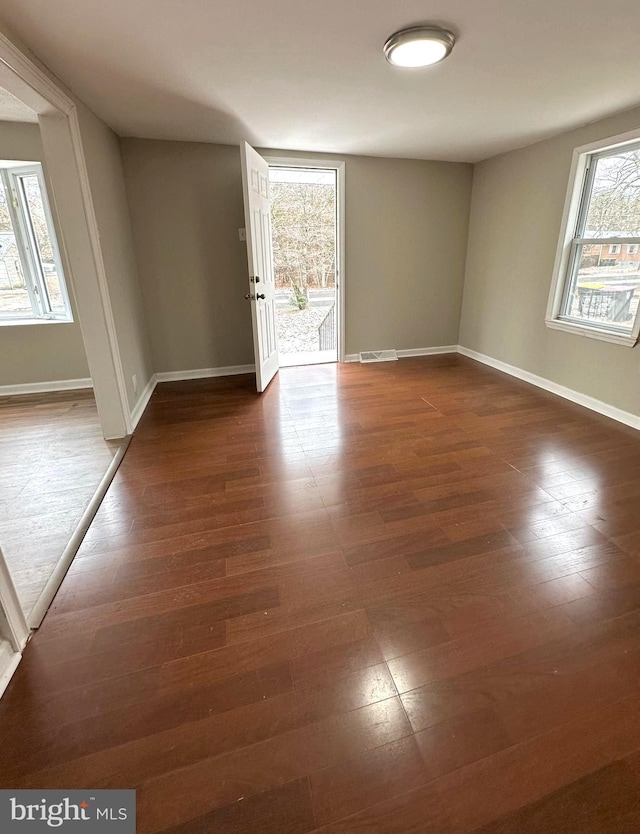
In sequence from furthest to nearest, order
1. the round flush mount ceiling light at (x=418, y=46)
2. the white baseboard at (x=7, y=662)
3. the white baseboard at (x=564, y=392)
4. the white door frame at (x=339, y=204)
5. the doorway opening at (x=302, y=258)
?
1. the doorway opening at (x=302, y=258)
2. the white door frame at (x=339, y=204)
3. the white baseboard at (x=564, y=392)
4. the round flush mount ceiling light at (x=418, y=46)
5. the white baseboard at (x=7, y=662)

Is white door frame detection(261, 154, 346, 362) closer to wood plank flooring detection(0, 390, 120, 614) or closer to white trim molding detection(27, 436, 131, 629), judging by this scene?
wood plank flooring detection(0, 390, 120, 614)

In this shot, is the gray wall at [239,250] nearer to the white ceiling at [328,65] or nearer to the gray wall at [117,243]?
the gray wall at [117,243]

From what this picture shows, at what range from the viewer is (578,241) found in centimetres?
346

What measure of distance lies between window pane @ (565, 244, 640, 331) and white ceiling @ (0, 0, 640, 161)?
1.03 m

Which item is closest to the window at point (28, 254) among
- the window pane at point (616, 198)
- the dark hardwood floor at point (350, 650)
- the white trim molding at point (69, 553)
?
the white trim molding at point (69, 553)

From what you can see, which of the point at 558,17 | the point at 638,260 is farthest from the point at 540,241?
the point at 558,17

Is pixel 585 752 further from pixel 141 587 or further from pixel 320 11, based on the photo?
pixel 320 11

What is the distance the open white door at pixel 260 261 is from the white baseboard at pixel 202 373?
0.42 meters

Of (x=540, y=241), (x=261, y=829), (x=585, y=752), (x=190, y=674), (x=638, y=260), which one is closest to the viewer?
(x=261, y=829)

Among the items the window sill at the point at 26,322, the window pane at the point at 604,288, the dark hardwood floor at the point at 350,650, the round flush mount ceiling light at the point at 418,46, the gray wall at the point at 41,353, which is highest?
the round flush mount ceiling light at the point at 418,46

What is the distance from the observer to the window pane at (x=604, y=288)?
3072 millimetres

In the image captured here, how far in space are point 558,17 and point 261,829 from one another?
306 cm

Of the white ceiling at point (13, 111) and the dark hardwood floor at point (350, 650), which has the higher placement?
the white ceiling at point (13, 111)

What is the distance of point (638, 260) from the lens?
9.82 ft
